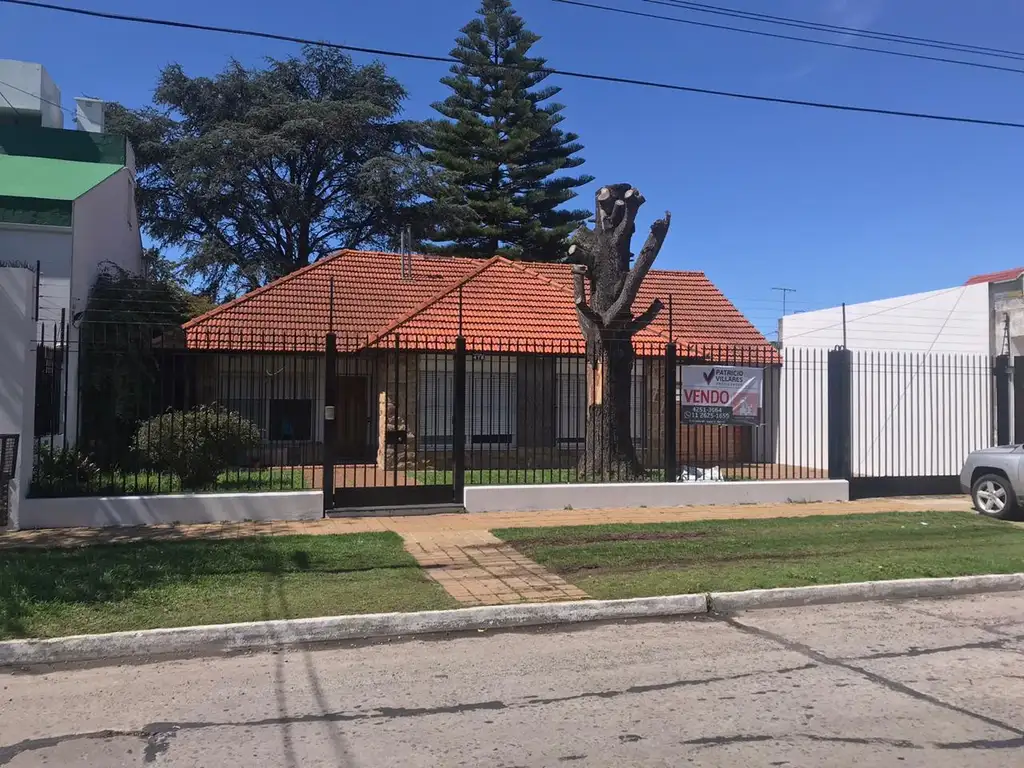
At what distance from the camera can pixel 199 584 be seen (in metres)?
7.88

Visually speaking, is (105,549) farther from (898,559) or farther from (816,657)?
(898,559)

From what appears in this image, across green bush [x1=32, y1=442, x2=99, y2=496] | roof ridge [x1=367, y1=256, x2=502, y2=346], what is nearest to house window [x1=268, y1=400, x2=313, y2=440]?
roof ridge [x1=367, y1=256, x2=502, y2=346]

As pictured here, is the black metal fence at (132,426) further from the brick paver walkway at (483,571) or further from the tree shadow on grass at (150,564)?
the brick paver walkway at (483,571)

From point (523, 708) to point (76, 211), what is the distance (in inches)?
525

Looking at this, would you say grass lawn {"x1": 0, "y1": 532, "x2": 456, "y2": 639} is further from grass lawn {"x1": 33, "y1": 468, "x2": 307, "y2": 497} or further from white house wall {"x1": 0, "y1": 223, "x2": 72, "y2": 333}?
white house wall {"x1": 0, "y1": 223, "x2": 72, "y2": 333}

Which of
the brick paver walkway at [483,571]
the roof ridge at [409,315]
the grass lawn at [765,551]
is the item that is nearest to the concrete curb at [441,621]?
the grass lawn at [765,551]

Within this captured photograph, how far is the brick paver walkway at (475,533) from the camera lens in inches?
320

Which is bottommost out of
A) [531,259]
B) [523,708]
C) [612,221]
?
[523,708]

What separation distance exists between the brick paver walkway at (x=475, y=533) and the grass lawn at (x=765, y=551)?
354 mm

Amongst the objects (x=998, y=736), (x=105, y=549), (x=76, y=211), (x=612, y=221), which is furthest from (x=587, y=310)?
(x=998, y=736)

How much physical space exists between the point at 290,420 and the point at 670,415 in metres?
8.88

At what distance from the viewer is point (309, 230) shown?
34.7 m

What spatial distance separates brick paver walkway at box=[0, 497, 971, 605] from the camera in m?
8.14

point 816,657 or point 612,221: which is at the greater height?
point 612,221
